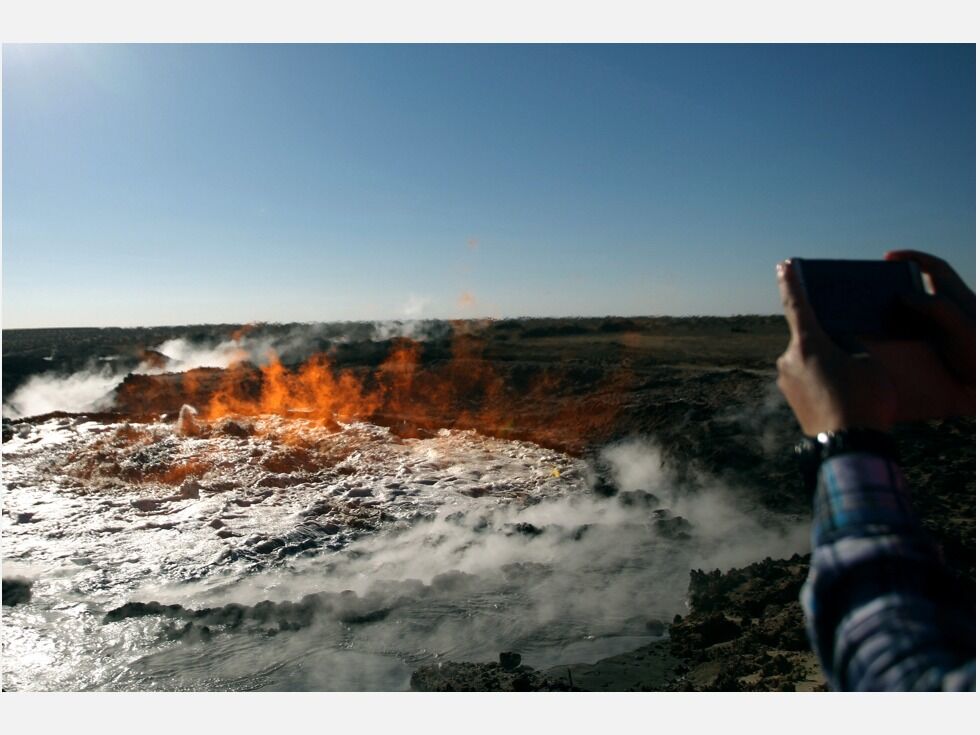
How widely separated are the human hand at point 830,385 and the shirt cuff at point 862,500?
69 mm

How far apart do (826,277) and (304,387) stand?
18.0 meters

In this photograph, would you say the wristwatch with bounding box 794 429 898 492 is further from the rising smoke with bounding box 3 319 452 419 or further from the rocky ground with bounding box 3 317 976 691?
the rising smoke with bounding box 3 319 452 419

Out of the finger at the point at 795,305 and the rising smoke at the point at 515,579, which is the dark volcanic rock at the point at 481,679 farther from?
the finger at the point at 795,305

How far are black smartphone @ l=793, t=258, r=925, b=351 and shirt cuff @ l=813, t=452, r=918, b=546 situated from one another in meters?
0.23

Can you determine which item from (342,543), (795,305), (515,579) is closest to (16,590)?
(342,543)

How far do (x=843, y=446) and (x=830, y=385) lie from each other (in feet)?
0.37

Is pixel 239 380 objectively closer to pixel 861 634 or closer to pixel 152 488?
pixel 152 488

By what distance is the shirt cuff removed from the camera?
37.0 inches

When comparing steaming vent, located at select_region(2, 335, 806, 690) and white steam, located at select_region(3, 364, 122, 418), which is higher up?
white steam, located at select_region(3, 364, 122, 418)

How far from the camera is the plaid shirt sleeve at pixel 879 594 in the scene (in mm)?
877

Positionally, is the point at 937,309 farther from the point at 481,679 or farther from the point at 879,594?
the point at 481,679

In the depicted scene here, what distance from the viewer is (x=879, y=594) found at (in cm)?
90

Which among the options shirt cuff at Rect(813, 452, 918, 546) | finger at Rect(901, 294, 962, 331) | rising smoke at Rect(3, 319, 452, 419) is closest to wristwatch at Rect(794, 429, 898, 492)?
shirt cuff at Rect(813, 452, 918, 546)

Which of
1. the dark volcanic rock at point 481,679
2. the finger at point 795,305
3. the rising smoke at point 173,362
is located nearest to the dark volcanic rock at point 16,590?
the dark volcanic rock at point 481,679
